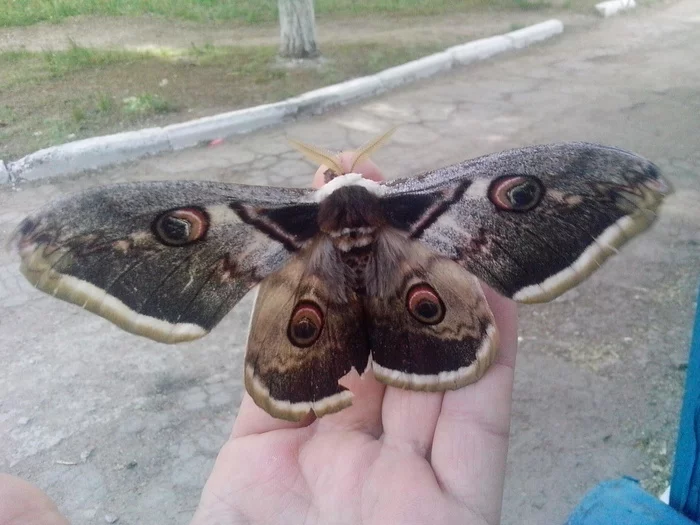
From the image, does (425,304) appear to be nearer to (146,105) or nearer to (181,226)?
(181,226)

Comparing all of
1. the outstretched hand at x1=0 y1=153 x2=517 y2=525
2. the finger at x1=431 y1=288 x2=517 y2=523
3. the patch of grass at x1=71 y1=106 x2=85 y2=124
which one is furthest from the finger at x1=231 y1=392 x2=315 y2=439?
the patch of grass at x1=71 y1=106 x2=85 y2=124

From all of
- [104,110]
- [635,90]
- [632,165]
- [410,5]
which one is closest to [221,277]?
[632,165]

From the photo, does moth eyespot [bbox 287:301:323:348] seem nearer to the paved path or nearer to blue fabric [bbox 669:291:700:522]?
blue fabric [bbox 669:291:700:522]

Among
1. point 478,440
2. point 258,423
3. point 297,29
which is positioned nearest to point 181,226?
point 258,423

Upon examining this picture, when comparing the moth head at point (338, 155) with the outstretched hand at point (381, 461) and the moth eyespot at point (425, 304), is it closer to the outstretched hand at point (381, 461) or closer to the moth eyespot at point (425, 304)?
the outstretched hand at point (381, 461)

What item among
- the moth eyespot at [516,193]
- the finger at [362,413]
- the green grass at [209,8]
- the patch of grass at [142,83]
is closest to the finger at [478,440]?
the finger at [362,413]
